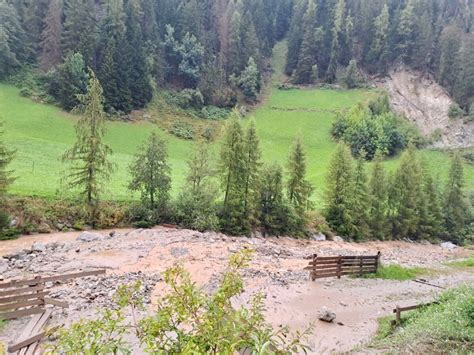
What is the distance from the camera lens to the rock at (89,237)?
83.4 ft

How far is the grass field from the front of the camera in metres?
36.5

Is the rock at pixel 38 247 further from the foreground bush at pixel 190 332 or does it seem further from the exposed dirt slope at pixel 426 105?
the exposed dirt slope at pixel 426 105

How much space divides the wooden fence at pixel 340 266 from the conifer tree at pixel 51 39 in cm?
6095

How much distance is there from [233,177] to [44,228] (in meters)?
15.1

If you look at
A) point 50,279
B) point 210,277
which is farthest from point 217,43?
point 50,279

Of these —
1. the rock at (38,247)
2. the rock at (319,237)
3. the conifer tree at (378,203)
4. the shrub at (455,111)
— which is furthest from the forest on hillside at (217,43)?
A: the conifer tree at (378,203)

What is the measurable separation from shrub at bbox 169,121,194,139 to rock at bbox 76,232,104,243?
1505 inches

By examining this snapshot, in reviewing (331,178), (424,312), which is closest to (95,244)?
(424,312)

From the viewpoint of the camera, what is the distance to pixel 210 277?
19.6 metres

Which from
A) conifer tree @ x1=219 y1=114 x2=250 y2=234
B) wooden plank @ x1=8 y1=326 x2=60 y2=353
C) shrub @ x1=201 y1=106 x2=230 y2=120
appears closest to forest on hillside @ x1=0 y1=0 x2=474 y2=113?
shrub @ x1=201 y1=106 x2=230 y2=120

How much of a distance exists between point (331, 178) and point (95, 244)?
23.7 meters

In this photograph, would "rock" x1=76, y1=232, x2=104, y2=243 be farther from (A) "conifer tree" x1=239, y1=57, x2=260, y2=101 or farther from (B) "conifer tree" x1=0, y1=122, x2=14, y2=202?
(A) "conifer tree" x1=239, y1=57, x2=260, y2=101

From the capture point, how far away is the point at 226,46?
89.2 metres

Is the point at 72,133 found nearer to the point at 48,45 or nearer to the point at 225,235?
the point at 48,45
